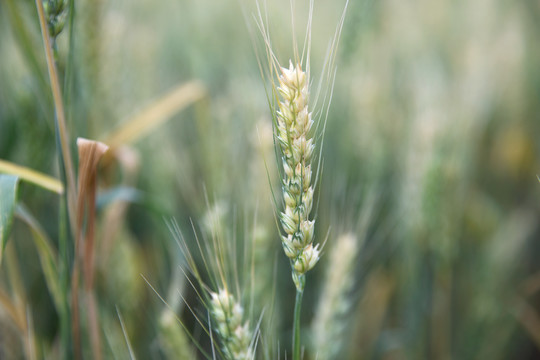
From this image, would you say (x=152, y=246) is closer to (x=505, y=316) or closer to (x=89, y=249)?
(x=89, y=249)

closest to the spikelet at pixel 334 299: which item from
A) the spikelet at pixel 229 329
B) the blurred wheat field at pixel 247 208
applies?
the blurred wheat field at pixel 247 208

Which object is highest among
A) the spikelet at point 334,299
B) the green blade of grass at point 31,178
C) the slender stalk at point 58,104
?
the slender stalk at point 58,104

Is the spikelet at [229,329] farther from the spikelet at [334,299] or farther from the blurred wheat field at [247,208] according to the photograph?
the spikelet at [334,299]

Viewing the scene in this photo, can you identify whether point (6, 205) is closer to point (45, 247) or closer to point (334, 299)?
point (45, 247)

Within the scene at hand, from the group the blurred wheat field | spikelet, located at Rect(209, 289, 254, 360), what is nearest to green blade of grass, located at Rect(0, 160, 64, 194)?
the blurred wheat field

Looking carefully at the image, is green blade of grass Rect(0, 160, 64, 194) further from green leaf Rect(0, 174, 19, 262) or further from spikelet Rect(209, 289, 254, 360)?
spikelet Rect(209, 289, 254, 360)

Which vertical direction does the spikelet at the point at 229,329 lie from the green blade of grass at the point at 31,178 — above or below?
below

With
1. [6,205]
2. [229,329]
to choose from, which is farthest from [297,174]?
[6,205]
